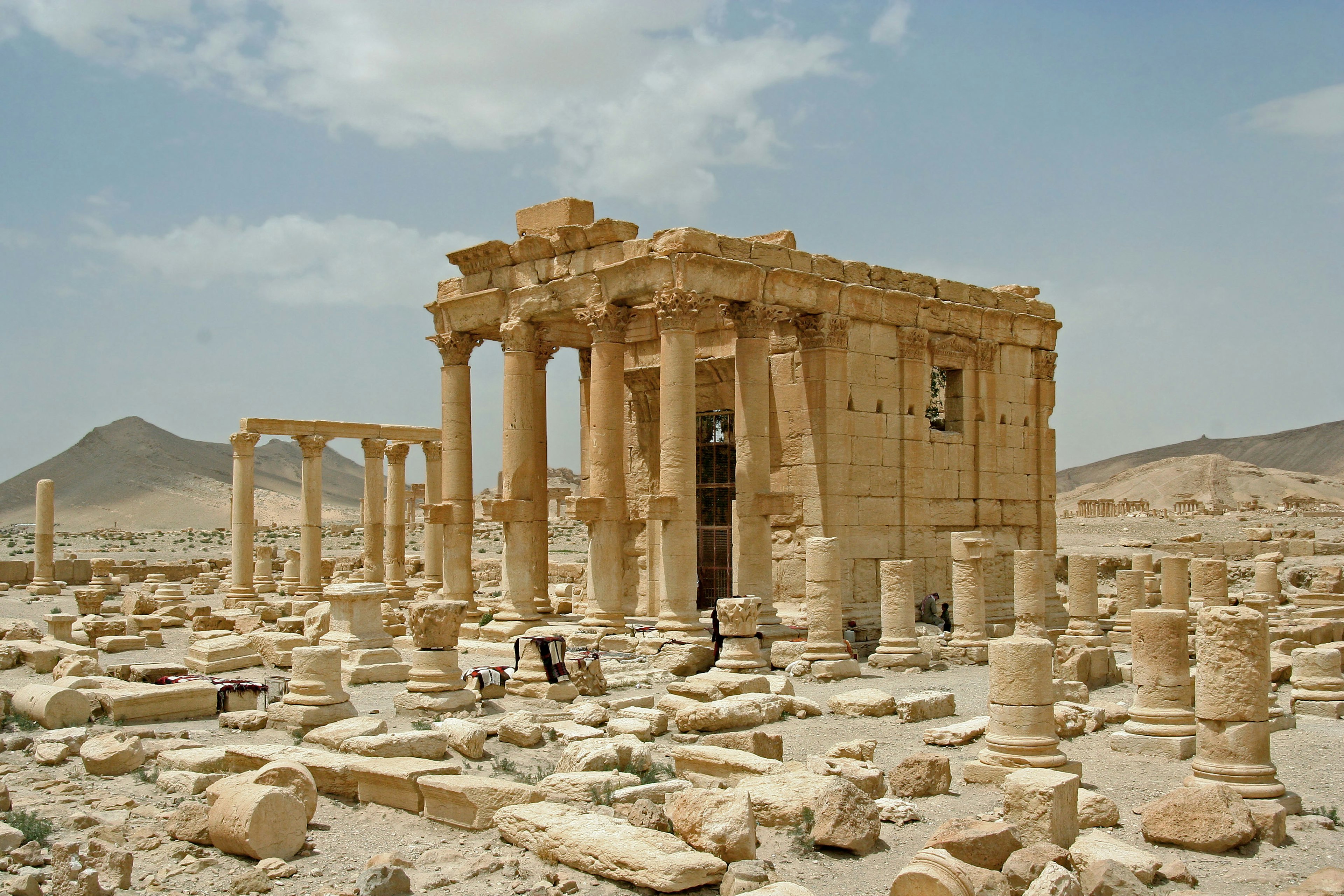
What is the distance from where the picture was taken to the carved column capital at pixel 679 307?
18.0 m

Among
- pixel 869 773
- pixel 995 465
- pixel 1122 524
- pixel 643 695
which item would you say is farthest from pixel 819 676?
pixel 1122 524

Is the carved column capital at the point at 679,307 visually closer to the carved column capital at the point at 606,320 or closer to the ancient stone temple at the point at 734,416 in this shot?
the ancient stone temple at the point at 734,416

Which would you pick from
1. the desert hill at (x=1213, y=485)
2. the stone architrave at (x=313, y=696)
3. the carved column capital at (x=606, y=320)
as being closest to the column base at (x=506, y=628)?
the carved column capital at (x=606, y=320)

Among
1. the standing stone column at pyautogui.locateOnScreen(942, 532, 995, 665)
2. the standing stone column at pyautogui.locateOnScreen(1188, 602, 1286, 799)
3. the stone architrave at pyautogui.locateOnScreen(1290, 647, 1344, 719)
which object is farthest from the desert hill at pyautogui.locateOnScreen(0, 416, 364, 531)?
the standing stone column at pyautogui.locateOnScreen(1188, 602, 1286, 799)

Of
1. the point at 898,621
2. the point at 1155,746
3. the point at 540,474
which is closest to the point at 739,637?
the point at 898,621

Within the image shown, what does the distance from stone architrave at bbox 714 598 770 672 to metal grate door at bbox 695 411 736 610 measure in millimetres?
6167

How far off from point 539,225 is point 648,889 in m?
15.4

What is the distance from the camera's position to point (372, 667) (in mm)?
15805

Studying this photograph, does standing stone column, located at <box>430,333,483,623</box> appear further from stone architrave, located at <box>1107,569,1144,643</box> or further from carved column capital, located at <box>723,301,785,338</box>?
stone architrave, located at <box>1107,569,1144,643</box>

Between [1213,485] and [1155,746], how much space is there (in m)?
86.2

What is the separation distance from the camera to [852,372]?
20.9 meters

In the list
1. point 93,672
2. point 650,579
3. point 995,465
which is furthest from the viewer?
point 995,465

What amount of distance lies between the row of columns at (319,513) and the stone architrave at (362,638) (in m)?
10.9

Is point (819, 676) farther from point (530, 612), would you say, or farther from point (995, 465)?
point (995, 465)
